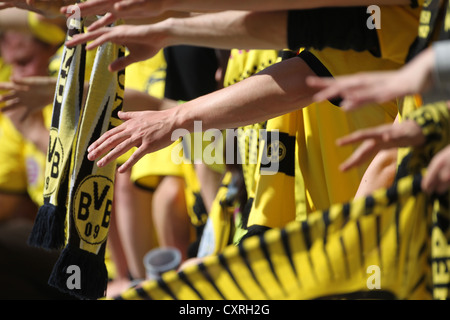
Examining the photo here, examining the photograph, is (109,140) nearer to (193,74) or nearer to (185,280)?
(185,280)

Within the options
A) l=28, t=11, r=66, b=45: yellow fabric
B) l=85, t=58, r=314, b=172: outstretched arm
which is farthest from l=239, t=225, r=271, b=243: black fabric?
l=28, t=11, r=66, b=45: yellow fabric

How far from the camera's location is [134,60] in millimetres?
1956

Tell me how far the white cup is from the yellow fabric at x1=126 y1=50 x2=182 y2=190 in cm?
26

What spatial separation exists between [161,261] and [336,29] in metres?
1.31

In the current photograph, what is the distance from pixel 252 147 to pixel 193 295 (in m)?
0.85

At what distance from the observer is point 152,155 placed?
9.69 ft

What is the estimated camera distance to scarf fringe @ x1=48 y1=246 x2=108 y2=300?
6.42 feet

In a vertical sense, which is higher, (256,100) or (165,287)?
(256,100)

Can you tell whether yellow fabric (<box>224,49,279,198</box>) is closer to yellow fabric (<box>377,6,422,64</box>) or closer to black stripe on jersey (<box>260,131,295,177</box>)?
black stripe on jersey (<box>260,131,295,177</box>)

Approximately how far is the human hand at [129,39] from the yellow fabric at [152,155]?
90cm

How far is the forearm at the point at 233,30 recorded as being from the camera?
1783 millimetres

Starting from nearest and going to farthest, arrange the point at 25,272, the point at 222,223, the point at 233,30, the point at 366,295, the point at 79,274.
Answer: the point at 366,295 < the point at 233,30 < the point at 79,274 < the point at 222,223 < the point at 25,272

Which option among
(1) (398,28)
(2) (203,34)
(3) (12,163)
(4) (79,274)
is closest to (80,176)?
(4) (79,274)

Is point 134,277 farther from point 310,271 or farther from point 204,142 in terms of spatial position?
point 310,271
